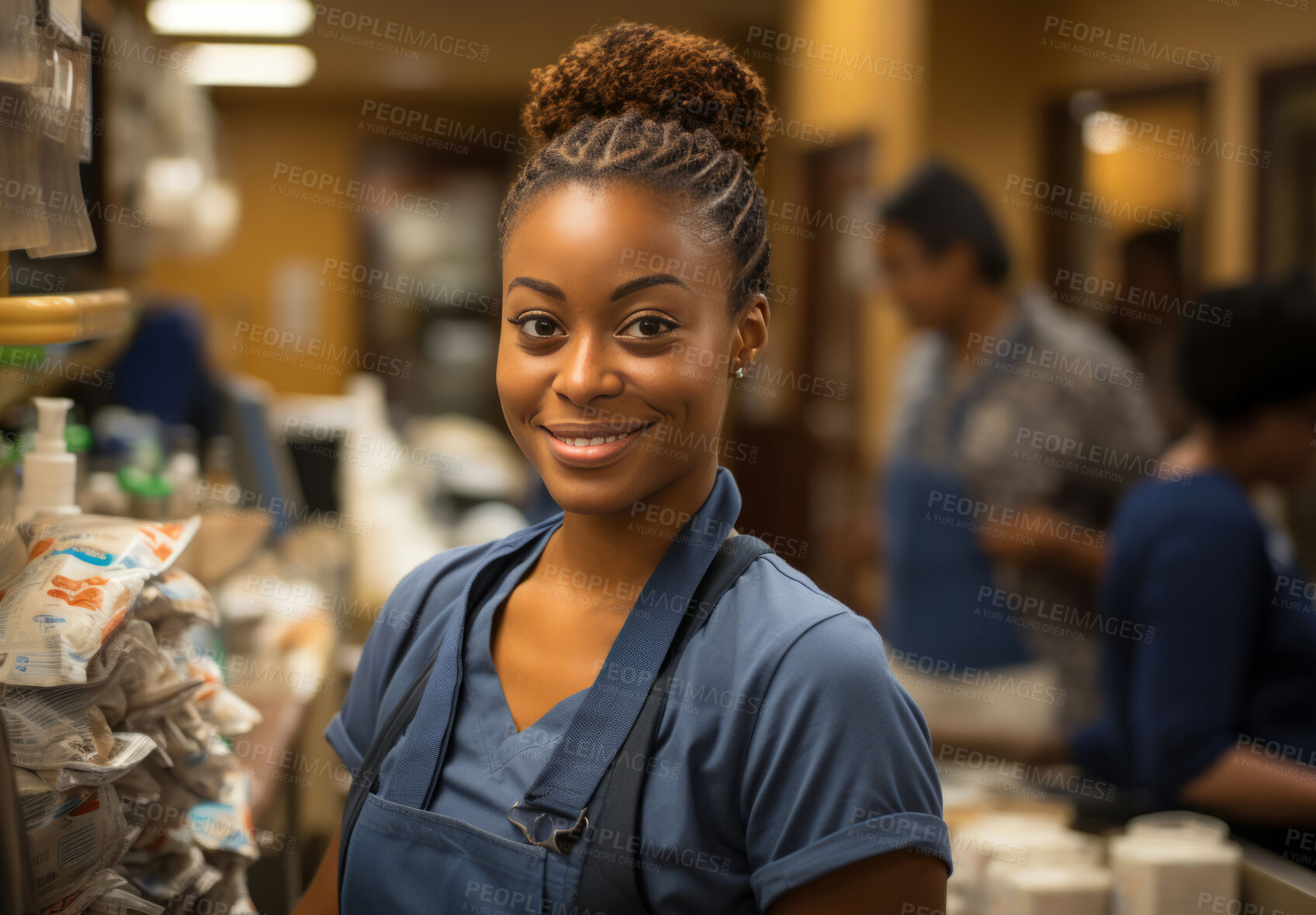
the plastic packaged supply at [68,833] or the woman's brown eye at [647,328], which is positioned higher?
the woman's brown eye at [647,328]

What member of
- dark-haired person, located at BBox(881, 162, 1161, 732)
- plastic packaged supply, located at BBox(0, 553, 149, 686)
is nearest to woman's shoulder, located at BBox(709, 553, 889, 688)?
plastic packaged supply, located at BBox(0, 553, 149, 686)

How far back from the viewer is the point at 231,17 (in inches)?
213

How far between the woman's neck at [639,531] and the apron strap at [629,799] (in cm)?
6

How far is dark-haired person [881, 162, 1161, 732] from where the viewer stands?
229 centimetres

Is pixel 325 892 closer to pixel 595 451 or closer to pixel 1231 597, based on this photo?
pixel 595 451

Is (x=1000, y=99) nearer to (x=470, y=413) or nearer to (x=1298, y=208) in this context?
(x=1298, y=208)

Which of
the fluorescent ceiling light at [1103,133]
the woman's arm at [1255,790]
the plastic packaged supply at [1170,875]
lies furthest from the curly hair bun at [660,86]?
the fluorescent ceiling light at [1103,133]

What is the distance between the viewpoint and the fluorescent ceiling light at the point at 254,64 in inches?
245

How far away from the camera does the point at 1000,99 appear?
4051mm

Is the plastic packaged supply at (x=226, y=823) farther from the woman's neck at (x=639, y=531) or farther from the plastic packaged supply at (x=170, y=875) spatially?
the woman's neck at (x=639, y=531)

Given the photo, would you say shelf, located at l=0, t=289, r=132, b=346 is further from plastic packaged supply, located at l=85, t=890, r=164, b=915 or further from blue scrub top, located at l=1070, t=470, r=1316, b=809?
blue scrub top, located at l=1070, t=470, r=1316, b=809

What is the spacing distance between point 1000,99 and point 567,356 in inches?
147

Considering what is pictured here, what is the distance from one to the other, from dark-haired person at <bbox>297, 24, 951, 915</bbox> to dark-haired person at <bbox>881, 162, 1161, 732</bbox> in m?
1.50

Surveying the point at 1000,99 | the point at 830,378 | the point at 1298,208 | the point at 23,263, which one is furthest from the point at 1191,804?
the point at 830,378
